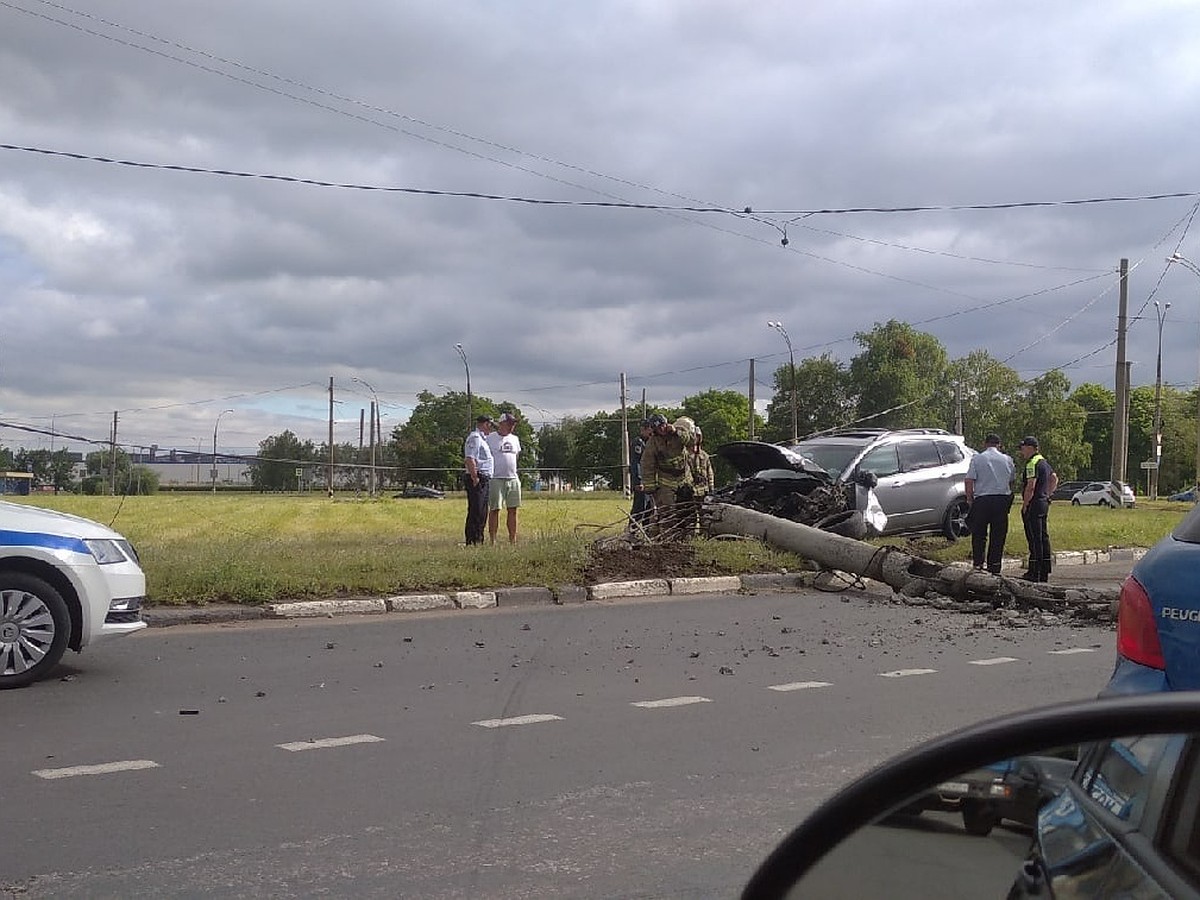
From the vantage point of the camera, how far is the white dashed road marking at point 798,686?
7719 millimetres

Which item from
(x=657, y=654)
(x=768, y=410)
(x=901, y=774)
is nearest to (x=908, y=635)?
(x=657, y=654)

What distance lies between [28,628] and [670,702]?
4083mm

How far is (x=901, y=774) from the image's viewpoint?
149cm

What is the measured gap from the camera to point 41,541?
7.68 metres

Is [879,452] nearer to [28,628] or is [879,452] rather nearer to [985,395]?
[28,628]

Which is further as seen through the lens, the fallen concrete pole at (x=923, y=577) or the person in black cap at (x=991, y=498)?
the person in black cap at (x=991, y=498)

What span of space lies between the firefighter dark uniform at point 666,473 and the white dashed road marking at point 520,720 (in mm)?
8701

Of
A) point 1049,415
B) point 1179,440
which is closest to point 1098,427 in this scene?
point 1179,440

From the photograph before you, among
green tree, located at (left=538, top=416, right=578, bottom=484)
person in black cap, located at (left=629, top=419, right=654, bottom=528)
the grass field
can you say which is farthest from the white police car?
green tree, located at (left=538, top=416, right=578, bottom=484)

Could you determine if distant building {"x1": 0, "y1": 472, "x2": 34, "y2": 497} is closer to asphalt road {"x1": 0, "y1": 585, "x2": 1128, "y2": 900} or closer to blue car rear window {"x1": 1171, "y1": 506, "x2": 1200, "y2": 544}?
asphalt road {"x1": 0, "y1": 585, "x2": 1128, "y2": 900}

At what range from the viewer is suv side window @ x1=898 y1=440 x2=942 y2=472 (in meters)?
17.8

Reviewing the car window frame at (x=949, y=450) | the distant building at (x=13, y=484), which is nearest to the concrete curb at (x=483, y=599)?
the car window frame at (x=949, y=450)

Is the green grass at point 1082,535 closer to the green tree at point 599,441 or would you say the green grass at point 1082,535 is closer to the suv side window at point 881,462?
the suv side window at point 881,462

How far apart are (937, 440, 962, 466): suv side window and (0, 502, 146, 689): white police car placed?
1332cm
